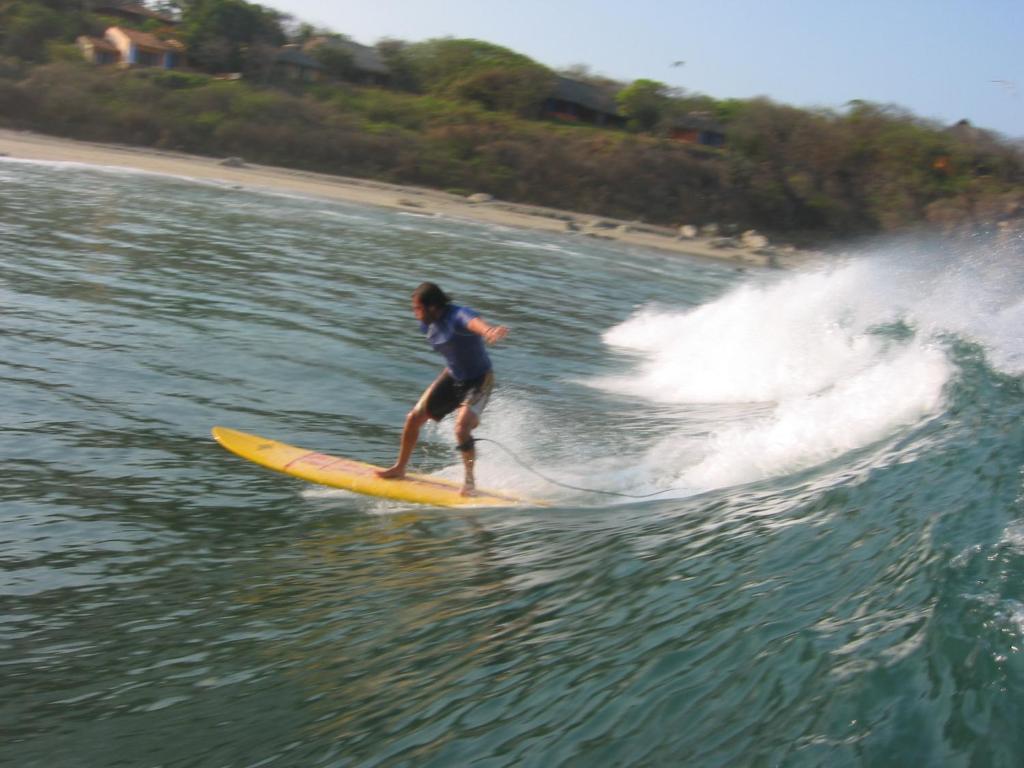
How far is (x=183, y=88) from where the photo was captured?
170ft

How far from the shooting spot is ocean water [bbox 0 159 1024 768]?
389 centimetres

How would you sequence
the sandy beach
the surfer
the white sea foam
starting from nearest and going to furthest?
the surfer
the white sea foam
the sandy beach

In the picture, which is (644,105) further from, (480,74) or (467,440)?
(467,440)

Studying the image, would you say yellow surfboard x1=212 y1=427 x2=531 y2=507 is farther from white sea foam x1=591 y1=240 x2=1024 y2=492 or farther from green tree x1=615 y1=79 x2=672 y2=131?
green tree x1=615 y1=79 x2=672 y2=131

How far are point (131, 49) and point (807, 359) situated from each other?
5210 cm

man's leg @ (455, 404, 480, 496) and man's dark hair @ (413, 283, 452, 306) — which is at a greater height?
man's dark hair @ (413, 283, 452, 306)

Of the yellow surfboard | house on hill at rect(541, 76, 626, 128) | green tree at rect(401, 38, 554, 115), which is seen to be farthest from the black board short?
house on hill at rect(541, 76, 626, 128)

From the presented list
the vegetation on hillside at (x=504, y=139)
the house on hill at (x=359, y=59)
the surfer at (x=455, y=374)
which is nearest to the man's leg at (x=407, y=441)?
the surfer at (x=455, y=374)

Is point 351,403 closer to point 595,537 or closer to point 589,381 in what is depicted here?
point 589,381

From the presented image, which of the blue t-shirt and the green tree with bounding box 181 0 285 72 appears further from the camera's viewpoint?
the green tree with bounding box 181 0 285 72

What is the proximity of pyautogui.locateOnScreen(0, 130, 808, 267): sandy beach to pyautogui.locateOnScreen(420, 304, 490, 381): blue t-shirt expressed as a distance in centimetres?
3119

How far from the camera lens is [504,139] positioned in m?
57.1

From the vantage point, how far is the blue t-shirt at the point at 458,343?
24.1 ft

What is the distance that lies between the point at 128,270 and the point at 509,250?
16.5 m
